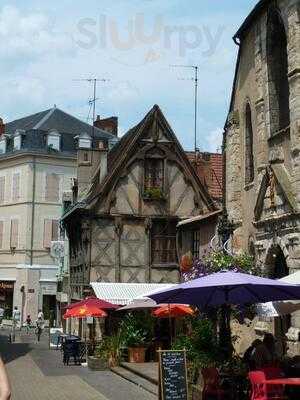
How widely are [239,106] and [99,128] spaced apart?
32821mm

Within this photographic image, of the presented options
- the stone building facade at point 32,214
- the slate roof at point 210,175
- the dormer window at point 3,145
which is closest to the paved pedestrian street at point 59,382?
the slate roof at point 210,175

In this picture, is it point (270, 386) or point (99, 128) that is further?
point (99, 128)

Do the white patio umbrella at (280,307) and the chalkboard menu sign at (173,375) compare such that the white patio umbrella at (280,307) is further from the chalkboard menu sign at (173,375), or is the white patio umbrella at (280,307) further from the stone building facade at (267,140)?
the chalkboard menu sign at (173,375)

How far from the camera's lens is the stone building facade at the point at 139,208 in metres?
26.7

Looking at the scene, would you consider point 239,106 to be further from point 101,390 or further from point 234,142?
point 101,390

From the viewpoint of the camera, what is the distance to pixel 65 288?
3425cm

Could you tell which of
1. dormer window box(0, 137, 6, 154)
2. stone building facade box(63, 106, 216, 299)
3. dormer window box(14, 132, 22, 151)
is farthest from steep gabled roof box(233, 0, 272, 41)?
dormer window box(0, 137, 6, 154)

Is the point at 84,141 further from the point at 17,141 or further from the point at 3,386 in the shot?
the point at 3,386

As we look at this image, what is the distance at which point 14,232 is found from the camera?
146ft

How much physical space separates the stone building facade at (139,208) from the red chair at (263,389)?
17345 millimetres

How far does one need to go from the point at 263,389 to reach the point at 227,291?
152cm

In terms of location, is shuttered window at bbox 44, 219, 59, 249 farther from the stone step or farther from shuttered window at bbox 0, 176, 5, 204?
the stone step

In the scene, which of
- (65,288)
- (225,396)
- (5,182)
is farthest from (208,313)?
(5,182)

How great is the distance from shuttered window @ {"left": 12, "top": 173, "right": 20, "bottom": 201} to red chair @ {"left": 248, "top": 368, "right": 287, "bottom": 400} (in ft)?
121
